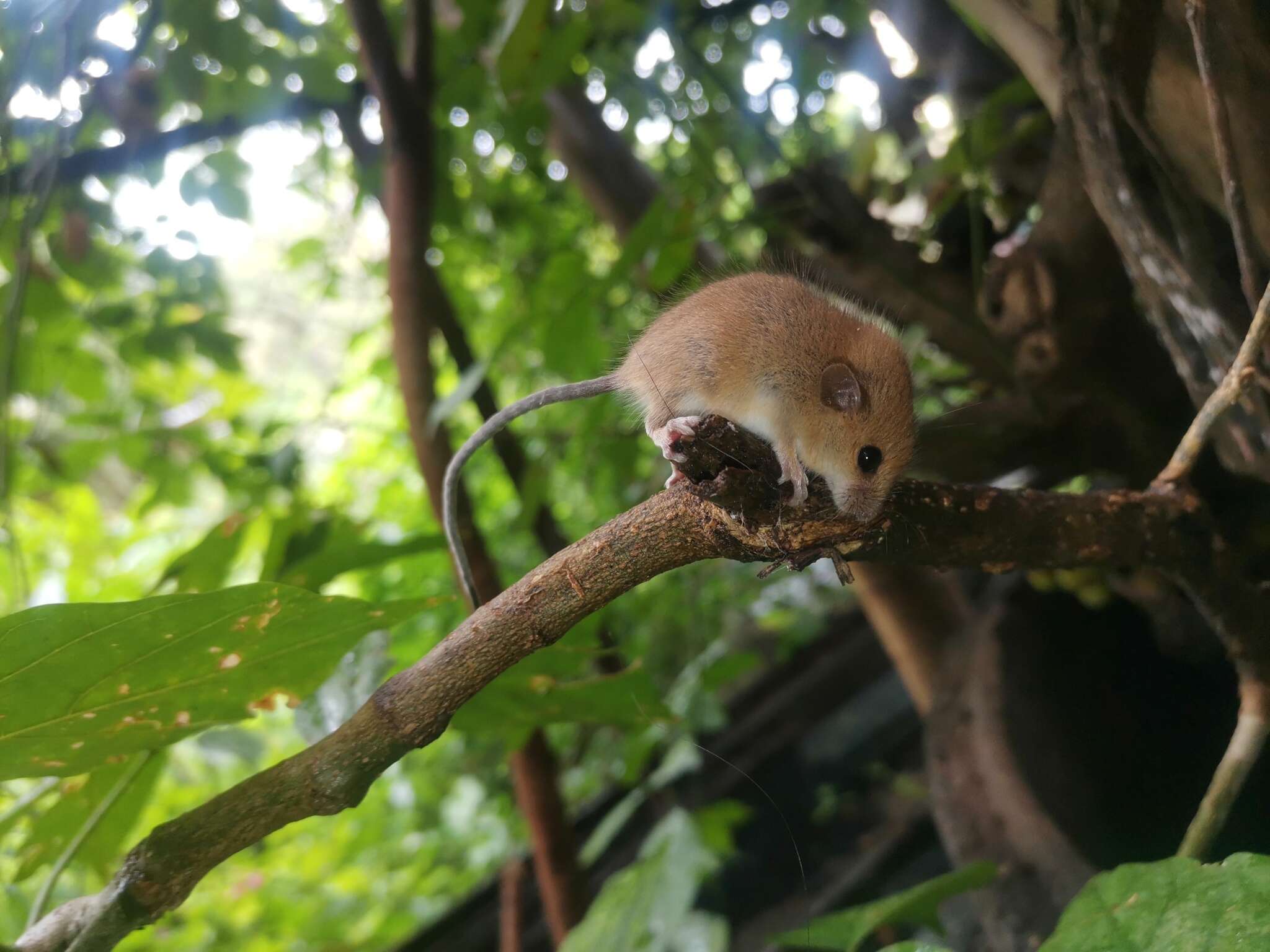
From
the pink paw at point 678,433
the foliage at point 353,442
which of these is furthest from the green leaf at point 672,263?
the pink paw at point 678,433

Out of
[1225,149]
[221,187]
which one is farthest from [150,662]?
[221,187]

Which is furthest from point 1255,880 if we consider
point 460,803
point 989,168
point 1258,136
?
point 460,803

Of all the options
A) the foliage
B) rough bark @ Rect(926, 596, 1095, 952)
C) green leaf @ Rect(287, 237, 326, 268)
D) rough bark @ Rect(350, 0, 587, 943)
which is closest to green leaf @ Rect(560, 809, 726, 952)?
the foliage

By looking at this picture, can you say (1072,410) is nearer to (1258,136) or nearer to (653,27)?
(1258,136)

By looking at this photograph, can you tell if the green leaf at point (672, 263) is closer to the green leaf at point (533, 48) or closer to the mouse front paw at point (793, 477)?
the green leaf at point (533, 48)

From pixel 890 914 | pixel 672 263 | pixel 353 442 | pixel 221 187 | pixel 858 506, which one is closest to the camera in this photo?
pixel 858 506

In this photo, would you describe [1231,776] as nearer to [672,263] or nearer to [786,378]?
[786,378]
